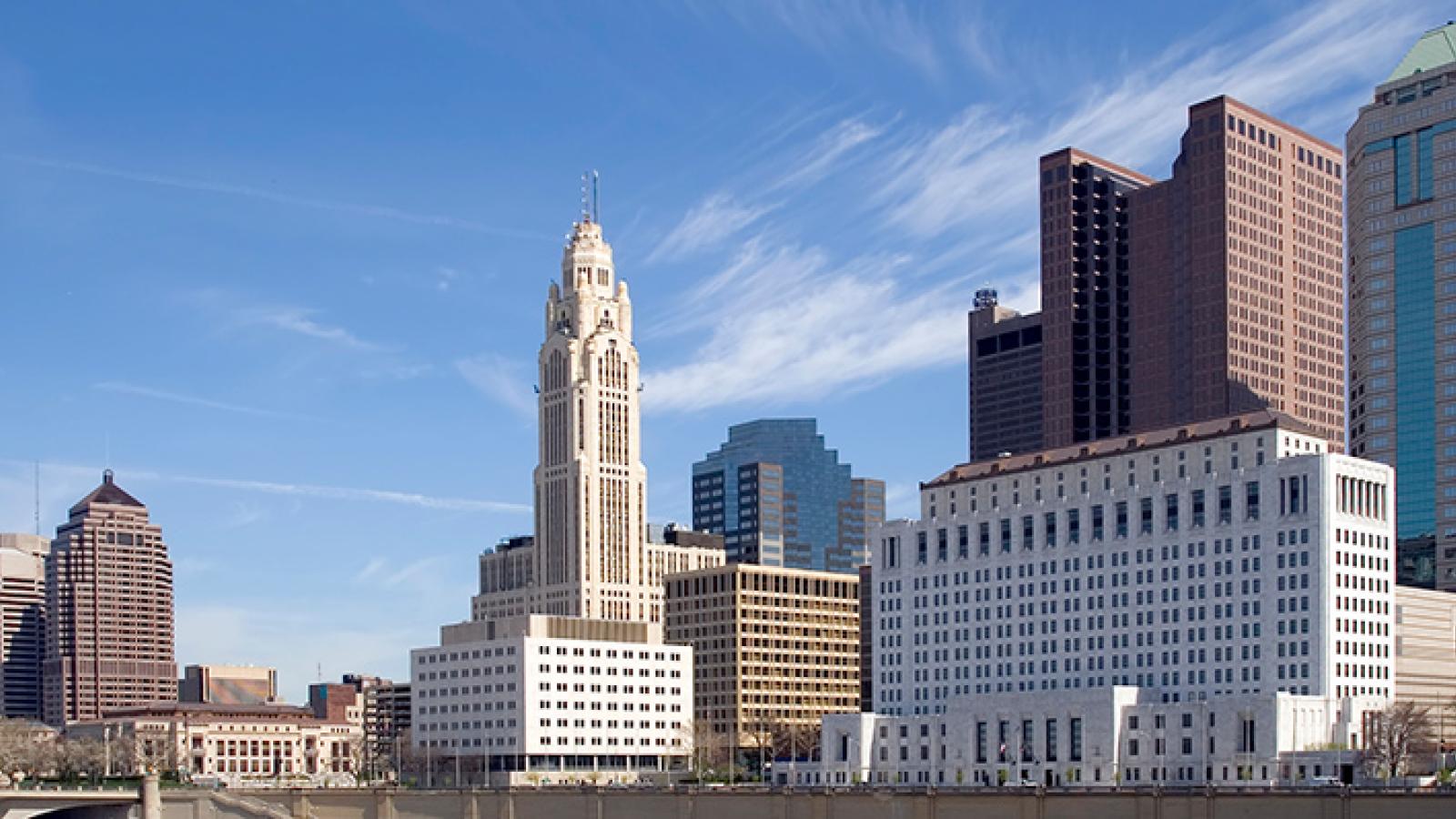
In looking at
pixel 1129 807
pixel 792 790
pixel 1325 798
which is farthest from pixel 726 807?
pixel 1325 798

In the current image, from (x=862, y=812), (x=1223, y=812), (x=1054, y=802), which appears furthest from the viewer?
(x=862, y=812)

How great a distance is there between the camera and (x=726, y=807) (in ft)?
623

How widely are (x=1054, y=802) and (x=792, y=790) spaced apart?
30.3 meters

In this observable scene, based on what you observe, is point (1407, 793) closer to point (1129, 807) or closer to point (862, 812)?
point (1129, 807)

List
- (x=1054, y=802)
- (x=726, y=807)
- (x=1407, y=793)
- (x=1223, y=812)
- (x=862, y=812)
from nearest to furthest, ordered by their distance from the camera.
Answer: (x=1407, y=793) → (x=1223, y=812) → (x=1054, y=802) → (x=862, y=812) → (x=726, y=807)

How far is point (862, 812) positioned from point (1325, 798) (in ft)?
143

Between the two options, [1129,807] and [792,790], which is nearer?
[1129,807]

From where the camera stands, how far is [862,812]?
6919 inches

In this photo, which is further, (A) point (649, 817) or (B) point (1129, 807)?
(A) point (649, 817)

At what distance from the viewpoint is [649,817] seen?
7712 inches

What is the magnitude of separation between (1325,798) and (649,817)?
2819 inches

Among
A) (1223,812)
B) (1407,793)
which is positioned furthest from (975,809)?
(1407,793)

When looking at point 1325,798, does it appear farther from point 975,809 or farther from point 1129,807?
point 975,809

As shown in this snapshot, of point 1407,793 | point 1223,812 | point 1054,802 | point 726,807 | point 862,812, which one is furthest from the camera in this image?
point 726,807
